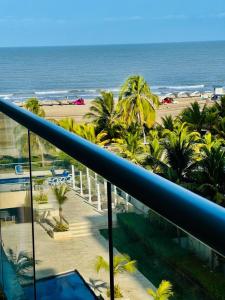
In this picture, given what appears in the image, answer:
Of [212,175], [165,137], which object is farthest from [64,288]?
[165,137]

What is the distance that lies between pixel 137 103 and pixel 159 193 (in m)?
48.9

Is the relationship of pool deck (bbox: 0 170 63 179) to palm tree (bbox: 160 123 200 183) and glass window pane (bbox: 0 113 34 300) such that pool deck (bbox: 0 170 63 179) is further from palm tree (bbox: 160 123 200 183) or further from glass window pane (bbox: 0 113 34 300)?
palm tree (bbox: 160 123 200 183)

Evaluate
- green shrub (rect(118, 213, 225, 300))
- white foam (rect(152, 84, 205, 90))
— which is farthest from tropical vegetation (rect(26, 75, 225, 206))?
white foam (rect(152, 84, 205, 90))

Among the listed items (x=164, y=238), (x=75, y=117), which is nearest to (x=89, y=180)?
(x=164, y=238)

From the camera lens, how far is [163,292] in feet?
3.86

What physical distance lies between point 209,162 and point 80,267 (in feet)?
92.5

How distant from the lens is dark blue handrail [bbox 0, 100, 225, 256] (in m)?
0.89

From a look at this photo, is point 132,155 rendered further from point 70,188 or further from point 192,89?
point 192,89

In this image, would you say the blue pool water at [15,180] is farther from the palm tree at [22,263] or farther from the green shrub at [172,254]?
the green shrub at [172,254]

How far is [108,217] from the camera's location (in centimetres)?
143

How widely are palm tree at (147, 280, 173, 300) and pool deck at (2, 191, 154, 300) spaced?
3 cm

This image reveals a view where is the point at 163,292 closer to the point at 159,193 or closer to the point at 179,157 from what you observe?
the point at 159,193

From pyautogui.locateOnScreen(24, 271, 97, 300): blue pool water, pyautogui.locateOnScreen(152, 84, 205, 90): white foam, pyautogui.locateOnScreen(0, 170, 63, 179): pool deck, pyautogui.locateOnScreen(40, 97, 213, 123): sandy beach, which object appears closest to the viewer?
pyautogui.locateOnScreen(24, 271, 97, 300): blue pool water

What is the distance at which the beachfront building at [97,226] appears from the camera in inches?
39.1
